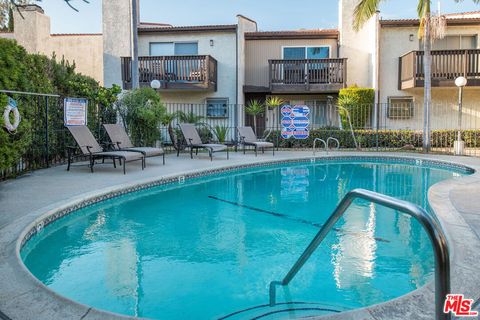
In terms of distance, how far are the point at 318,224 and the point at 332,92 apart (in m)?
14.8

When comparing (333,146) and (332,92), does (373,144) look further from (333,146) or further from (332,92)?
(332,92)

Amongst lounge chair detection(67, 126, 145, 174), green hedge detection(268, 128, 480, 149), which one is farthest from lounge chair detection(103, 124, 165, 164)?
green hedge detection(268, 128, 480, 149)

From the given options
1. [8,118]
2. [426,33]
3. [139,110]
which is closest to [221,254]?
[8,118]

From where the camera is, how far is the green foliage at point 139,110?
1298 cm

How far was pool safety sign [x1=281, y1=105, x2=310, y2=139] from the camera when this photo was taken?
15.7 m

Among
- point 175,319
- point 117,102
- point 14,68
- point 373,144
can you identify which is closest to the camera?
point 175,319

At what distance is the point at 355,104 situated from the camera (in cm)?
1853

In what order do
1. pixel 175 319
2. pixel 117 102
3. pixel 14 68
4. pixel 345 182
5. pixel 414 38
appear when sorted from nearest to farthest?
pixel 175 319, pixel 14 68, pixel 345 182, pixel 117 102, pixel 414 38

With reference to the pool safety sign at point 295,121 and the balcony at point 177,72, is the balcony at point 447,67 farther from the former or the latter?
the balcony at point 177,72

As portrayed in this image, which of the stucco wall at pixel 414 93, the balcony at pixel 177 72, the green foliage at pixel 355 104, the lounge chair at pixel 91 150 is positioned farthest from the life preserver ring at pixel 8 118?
the stucco wall at pixel 414 93

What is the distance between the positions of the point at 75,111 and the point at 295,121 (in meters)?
8.21

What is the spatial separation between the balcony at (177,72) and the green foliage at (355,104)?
6.11 metres

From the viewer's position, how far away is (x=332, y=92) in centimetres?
1984

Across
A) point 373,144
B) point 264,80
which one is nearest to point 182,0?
point 264,80
